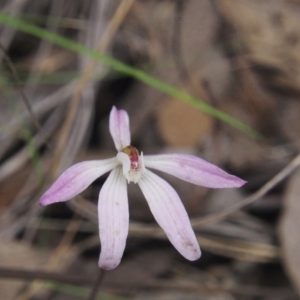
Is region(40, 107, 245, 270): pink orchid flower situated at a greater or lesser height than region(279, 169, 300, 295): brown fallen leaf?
greater

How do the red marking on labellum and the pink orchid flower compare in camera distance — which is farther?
the red marking on labellum

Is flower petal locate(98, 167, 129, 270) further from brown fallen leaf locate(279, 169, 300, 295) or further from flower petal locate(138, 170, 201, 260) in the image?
brown fallen leaf locate(279, 169, 300, 295)

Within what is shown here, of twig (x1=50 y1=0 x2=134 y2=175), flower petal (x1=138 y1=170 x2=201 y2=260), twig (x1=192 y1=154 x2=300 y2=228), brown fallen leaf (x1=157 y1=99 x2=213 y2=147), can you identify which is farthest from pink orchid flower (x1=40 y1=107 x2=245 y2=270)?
brown fallen leaf (x1=157 y1=99 x2=213 y2=147)

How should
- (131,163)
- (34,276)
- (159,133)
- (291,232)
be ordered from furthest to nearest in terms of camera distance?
1. (159,133)
2. (291,232)
3. (34,276)
4. (131,163)

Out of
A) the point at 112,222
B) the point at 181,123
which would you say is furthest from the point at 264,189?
the point at 181,123

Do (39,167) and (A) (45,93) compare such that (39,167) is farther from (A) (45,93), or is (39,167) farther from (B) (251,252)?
(B) (251,252)

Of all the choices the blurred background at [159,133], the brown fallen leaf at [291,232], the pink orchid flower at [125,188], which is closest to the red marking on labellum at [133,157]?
the pink orchid flower at [125,188]

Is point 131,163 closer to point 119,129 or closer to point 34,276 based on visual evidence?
point 119,129
